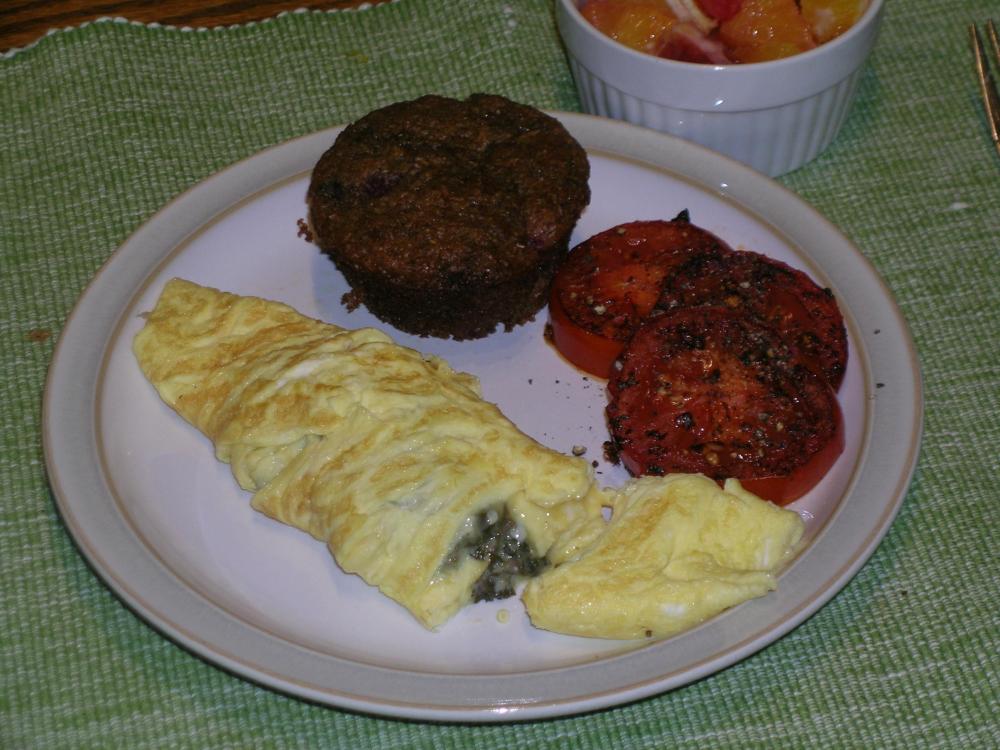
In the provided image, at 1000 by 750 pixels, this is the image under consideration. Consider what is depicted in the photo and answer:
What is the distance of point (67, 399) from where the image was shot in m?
3.12

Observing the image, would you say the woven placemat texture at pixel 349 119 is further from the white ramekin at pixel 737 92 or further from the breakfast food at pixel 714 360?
the breakfast food at pixel 714 360

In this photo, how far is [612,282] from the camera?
338 cm

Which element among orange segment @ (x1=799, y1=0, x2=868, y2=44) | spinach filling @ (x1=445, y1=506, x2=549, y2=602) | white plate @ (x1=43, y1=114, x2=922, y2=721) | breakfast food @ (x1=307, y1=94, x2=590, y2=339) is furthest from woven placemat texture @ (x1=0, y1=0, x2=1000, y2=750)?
breakfast food @ (x1=307, y1=94, x2=590, y2=339)

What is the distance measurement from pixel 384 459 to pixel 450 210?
32.0 inches

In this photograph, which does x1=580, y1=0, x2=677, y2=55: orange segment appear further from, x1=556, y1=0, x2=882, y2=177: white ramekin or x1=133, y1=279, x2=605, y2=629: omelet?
x1=133, y1=279, x2=605, y2=629: omelet

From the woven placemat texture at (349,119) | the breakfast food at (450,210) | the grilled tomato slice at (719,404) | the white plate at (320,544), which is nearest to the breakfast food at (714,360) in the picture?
the grilled tomato slice at (719,404)

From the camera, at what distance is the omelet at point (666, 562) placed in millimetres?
2629

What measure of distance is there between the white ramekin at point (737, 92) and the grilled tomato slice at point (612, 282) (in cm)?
54

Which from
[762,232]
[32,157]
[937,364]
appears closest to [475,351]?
[762,232]

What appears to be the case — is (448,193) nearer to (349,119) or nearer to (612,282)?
(612,282)

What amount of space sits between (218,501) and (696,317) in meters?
1.40

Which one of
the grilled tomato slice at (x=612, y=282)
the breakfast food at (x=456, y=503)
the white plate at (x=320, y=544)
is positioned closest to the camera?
the white plate at (x=320, y=544)

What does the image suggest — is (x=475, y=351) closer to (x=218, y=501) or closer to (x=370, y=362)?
(x=370, y=362)

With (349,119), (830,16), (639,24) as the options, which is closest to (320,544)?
(349,119)
